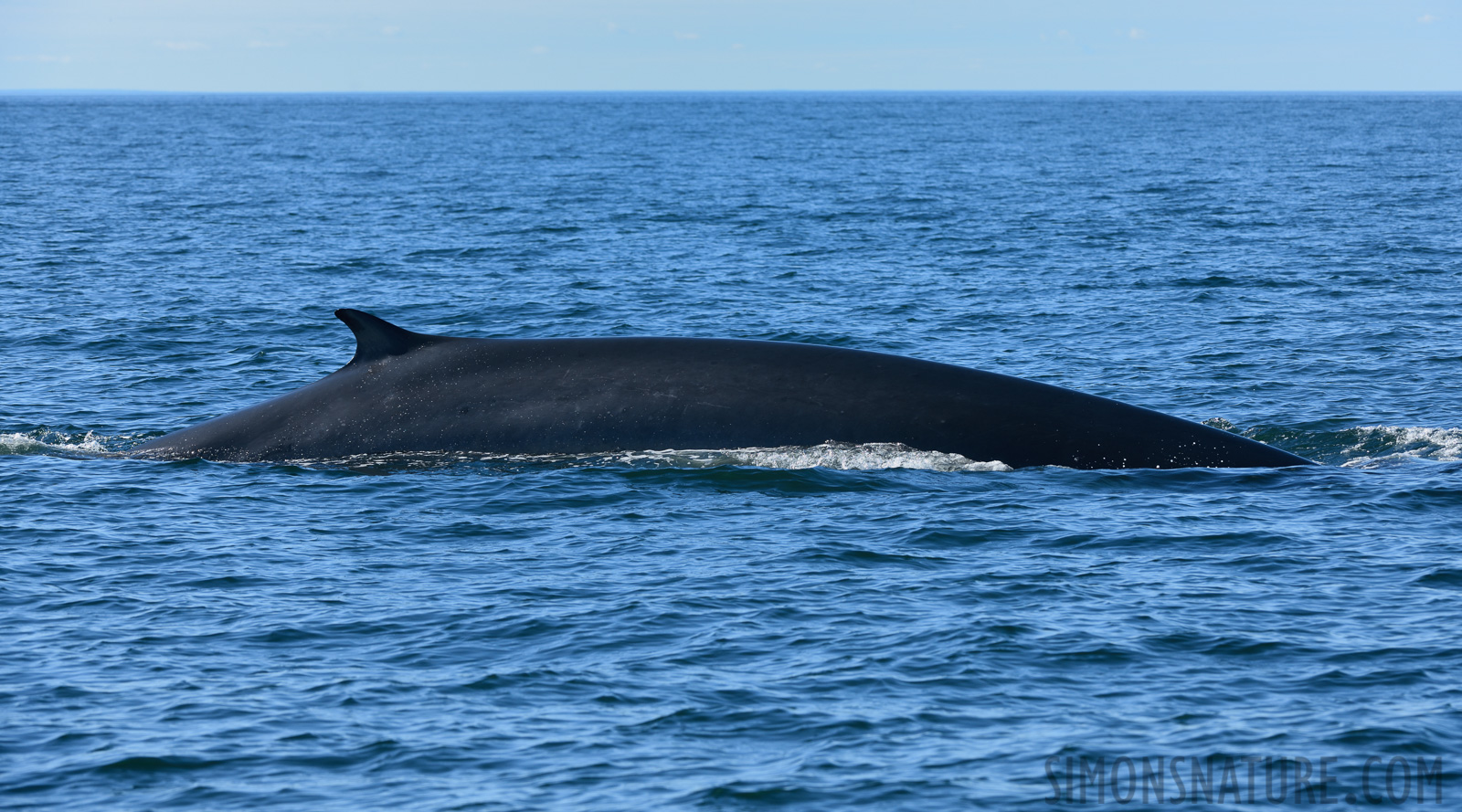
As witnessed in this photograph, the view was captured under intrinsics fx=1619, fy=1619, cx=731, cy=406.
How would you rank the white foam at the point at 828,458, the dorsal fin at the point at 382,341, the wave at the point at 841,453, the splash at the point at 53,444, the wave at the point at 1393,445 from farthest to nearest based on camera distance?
the splash at the point at 53,444
the wave at the point at 1393,445
the dorsal fin at the point at 382,341
the wave at the point at 841,453
the white foam at the point at 828,458

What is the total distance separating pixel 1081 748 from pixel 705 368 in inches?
255

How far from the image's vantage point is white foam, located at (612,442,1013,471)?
14.3 meters

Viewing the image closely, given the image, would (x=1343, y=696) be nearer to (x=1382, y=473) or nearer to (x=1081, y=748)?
(x=1081, y=748)

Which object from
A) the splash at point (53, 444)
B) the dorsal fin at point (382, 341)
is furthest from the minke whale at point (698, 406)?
the splash at point (53, 444)

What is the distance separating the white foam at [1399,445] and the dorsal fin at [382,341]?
9078mm

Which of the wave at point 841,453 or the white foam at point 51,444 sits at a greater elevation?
the wave at point 841,453

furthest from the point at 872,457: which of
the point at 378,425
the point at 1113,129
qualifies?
the point at 1113,129

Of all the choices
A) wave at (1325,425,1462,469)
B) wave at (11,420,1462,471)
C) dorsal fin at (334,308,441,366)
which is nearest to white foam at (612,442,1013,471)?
wave at (11,420,1462,471)

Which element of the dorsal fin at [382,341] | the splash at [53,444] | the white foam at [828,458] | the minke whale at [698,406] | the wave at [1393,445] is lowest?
the splash at [53,444]

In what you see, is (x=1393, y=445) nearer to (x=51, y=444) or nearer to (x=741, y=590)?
(x=741, y=590)

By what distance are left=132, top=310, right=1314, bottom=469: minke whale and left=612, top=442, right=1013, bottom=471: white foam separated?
70 mm

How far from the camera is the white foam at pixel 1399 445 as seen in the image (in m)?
16.2

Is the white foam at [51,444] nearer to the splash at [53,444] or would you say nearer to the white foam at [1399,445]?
the splash at [53,444]

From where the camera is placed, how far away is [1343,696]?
32.3 feet
